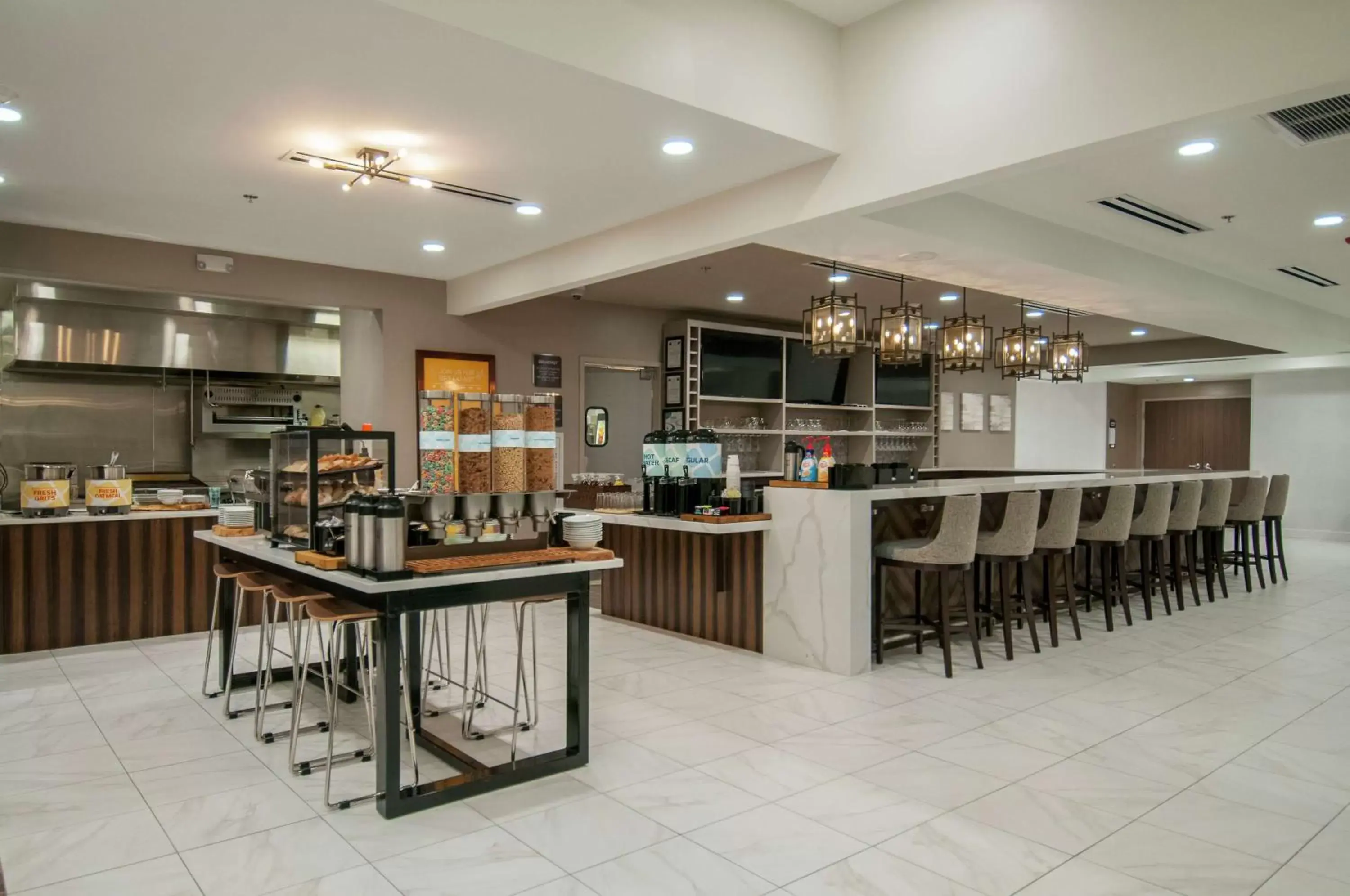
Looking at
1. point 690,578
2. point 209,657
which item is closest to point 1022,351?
point 690,578

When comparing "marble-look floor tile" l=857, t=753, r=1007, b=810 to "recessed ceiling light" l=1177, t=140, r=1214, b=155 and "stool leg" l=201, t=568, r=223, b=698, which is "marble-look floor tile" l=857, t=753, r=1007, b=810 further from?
"recessed ceiling light" l=1177, t=140, r=1214, b=155

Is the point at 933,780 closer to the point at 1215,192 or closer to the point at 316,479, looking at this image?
the point at 316,479

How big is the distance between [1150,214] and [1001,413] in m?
7.56

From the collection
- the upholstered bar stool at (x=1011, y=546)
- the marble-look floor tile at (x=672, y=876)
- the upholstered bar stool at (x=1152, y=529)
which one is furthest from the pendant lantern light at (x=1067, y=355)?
the marble-look floor tile at (x=672, y=876)

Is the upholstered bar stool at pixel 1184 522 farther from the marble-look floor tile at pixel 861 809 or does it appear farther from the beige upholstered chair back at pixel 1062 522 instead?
the marble-look floor tile at pixel 861 809

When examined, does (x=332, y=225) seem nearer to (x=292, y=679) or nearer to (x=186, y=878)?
(x=292, y=679)

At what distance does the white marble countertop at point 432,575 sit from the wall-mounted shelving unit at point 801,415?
5.92 meters

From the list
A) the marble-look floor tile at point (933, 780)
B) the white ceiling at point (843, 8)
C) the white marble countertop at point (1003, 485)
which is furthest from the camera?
the white marble countertop at point (1003, 485)

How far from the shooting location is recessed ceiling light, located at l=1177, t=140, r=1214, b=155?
4.50 meters

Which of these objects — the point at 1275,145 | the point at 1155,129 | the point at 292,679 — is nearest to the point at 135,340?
the point at 292,679

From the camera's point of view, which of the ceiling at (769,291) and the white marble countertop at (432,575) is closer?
the white marble countertop at (432,575)

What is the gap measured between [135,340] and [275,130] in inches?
171

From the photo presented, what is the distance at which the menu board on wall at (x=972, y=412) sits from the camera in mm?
12625

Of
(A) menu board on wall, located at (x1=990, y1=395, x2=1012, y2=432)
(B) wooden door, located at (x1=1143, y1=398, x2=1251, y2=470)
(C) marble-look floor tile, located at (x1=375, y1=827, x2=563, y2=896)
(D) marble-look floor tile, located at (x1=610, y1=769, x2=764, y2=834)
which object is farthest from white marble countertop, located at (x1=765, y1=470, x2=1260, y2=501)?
(B) wooden door, located at (x1=1143, y1=398, x2=1251, y2=470)
